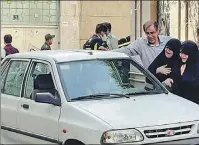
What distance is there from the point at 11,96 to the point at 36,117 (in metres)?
0.82

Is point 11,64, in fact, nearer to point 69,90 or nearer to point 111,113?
point 69,90

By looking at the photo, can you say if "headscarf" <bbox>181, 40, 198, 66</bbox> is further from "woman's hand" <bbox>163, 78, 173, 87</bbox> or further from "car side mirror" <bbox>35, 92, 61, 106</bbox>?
"car side mirror" <bbox>35, 92, 61, 106</bbox>

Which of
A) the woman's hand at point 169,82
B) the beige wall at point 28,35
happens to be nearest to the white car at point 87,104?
the woman's hand at point 169,82

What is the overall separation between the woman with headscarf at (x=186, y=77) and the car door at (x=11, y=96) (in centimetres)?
203

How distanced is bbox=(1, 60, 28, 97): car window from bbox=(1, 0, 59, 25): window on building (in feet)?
46.7

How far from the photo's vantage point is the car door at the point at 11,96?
686cm

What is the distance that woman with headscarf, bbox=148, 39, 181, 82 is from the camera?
24.6 ft

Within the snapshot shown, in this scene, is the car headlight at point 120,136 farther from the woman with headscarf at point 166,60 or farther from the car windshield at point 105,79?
the woman with headscarf at point 166,60

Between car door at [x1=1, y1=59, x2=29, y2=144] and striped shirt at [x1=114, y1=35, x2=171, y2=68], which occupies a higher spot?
striped shirt at [x1=114, y1=35, x2=171, y2=68]

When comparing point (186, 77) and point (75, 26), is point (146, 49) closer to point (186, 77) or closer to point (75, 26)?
point (186, 77)

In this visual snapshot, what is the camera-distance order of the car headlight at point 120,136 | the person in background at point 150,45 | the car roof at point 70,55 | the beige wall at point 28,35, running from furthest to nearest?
the beige wall at point 28,35, the person in background at point 150,45, the car roof at point 70,55, the car headlight at point 120,136

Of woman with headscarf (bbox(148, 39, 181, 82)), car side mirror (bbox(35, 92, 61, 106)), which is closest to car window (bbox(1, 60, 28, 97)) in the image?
car side mirror (bbox(35, 92, 61, 106))

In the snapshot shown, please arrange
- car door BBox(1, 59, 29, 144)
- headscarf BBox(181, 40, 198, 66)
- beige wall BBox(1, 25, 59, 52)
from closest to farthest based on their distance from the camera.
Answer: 1. car door BBox(1, 59, 29, 144)
2. headscarf BBox(181, 40, 198, 66)
3. beige wall BBox(1, 25, 59, 52)

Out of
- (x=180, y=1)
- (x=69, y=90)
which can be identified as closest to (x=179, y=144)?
(x=69, y=90)
